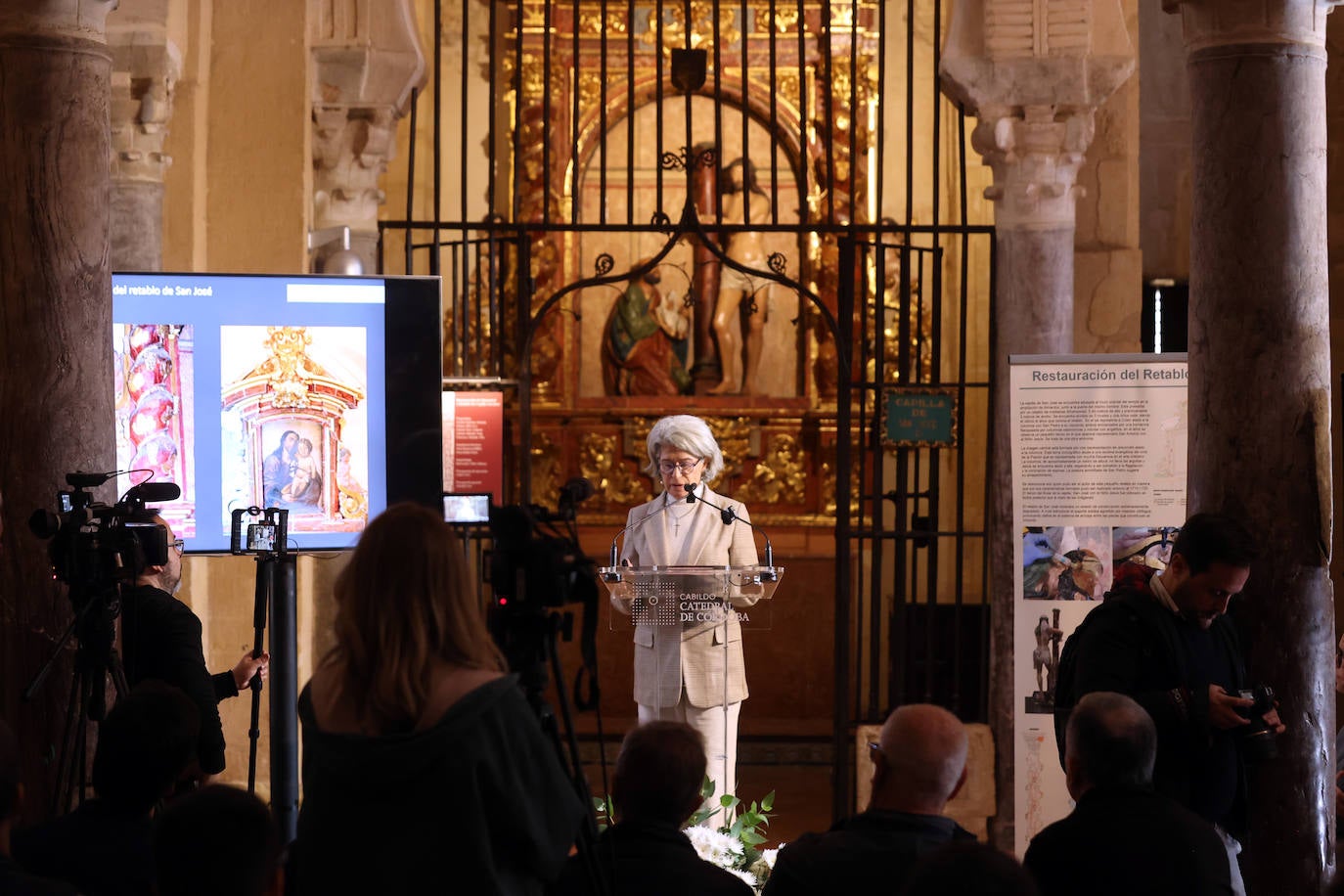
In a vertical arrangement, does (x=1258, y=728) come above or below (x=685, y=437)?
below

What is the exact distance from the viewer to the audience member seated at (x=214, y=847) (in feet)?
7.92

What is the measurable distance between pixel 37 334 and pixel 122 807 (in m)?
1.86

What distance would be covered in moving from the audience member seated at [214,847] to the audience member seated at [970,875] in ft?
3.02

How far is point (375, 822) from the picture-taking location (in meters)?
2.51

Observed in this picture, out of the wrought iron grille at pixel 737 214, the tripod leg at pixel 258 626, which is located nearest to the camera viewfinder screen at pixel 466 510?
the tripod leg at pixel 258 626

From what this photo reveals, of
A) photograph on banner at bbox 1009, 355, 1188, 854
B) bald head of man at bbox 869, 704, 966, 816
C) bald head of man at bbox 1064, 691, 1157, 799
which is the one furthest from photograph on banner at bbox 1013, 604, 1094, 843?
bald head of man at bbox 869, 704, 966, 816

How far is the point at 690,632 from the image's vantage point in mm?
5773

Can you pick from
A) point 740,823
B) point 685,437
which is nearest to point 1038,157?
point 685,437

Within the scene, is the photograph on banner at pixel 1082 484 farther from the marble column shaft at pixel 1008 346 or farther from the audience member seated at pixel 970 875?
the audience member seated at pixel 970 875

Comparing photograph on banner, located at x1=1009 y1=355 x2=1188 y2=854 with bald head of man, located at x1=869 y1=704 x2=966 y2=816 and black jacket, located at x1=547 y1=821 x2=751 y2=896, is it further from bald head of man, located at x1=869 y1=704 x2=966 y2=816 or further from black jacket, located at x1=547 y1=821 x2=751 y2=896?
black jacket, located at x1=547 y1=821 x2=751 y2=896

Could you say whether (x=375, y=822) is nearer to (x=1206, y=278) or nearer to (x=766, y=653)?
(x=1206, y=278)

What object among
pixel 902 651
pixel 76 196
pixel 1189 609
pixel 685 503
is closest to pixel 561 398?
pixel 902 651

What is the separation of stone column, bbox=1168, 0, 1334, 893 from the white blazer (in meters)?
1.89

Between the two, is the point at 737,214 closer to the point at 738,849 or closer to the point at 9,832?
the point at 738,849
